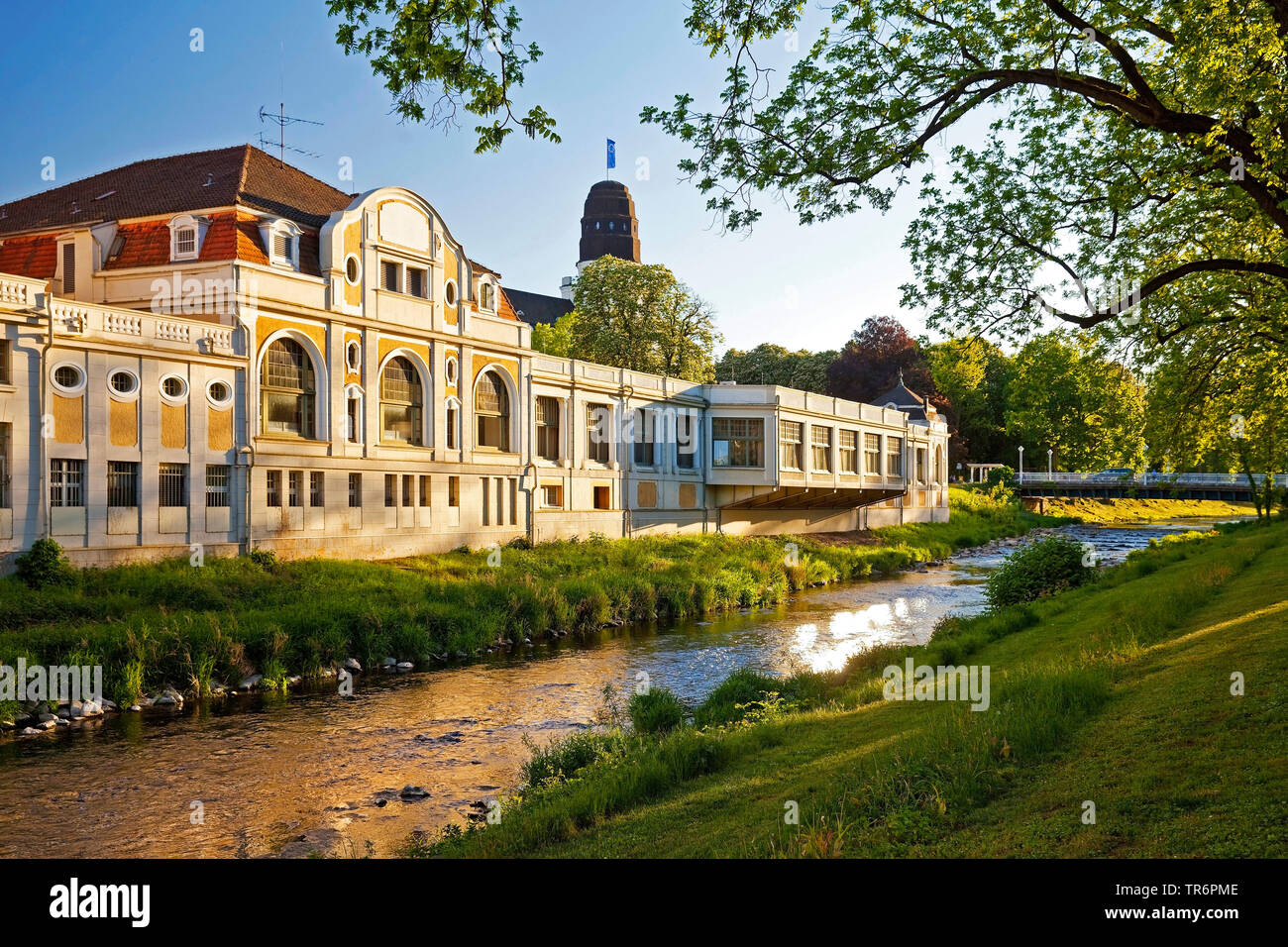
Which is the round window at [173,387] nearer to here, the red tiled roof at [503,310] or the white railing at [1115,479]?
the red tiled roof at [503,310]

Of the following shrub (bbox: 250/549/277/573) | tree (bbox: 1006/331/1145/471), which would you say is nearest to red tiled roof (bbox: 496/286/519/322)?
shrub (bbox: 250/549/277/573)

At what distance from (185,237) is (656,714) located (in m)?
25.1

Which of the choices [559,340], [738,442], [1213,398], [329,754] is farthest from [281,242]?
[559,340]

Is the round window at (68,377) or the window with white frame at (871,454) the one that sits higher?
the round window at (68,377)

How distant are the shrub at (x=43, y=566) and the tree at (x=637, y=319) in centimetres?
4457

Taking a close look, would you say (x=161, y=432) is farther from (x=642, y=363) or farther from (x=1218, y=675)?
(x=642, y=363)

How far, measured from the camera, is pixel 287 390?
106ft

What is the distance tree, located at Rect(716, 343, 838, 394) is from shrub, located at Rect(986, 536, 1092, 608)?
67.5 metres

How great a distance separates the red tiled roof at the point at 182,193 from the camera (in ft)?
110

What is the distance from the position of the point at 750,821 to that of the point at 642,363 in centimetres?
5820

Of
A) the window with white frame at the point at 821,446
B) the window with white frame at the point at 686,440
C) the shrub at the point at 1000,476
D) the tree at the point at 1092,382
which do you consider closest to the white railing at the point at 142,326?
the tree at the point at 1092,382

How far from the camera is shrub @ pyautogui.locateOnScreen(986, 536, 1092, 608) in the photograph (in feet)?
94.2

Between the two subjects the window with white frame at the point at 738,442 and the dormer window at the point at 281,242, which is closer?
the dormer window at the point at 281,242

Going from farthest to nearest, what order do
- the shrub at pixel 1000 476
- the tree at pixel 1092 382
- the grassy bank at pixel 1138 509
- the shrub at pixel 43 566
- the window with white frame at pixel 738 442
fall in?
1. the grassy bank at pixel 1138 509
2. the shrub at pixel 1000 476
3. the window with white frame at pixel 738 442
4. the shrub at pixel 43 566
5. the tree at pixel 1092 382
